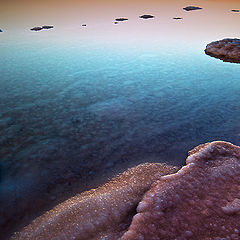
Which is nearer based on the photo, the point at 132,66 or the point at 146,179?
the point at 146,179

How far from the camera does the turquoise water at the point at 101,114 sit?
4457mm

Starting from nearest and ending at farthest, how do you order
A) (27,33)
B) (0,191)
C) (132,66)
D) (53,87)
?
1. (0,191)
2. (53,87)
3. (132,66)
4. (27,33)

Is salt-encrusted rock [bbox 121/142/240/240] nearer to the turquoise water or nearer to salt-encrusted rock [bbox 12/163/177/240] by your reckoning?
salt-encrusted rock [bbox 12/163/177/240]

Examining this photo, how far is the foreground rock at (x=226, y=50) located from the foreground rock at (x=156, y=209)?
32.7 ft

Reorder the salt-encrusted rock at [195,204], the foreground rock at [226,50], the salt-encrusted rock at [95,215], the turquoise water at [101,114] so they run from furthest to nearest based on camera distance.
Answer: the foreground rock at [226,50]
the turquoise water at [101,114]
the salt-encrusted rock at [95,215]
the salt-encrusted rock at [195,204]

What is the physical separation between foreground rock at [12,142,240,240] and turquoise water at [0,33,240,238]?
0.58 m

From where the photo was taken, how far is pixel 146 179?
3947mm

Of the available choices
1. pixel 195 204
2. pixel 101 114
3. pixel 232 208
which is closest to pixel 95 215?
pixel 195 204

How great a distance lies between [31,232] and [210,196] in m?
2.67

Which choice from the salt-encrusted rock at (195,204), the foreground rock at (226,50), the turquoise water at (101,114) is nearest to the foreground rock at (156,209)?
the salt-encrusted rock at (195,204)

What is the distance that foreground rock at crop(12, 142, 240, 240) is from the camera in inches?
113

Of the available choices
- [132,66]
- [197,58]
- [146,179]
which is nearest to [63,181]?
[146,179]

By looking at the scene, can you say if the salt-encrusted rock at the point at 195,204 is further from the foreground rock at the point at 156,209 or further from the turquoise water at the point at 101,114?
the turquoise water at the point at 101,114

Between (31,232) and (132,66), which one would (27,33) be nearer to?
(132,66)
